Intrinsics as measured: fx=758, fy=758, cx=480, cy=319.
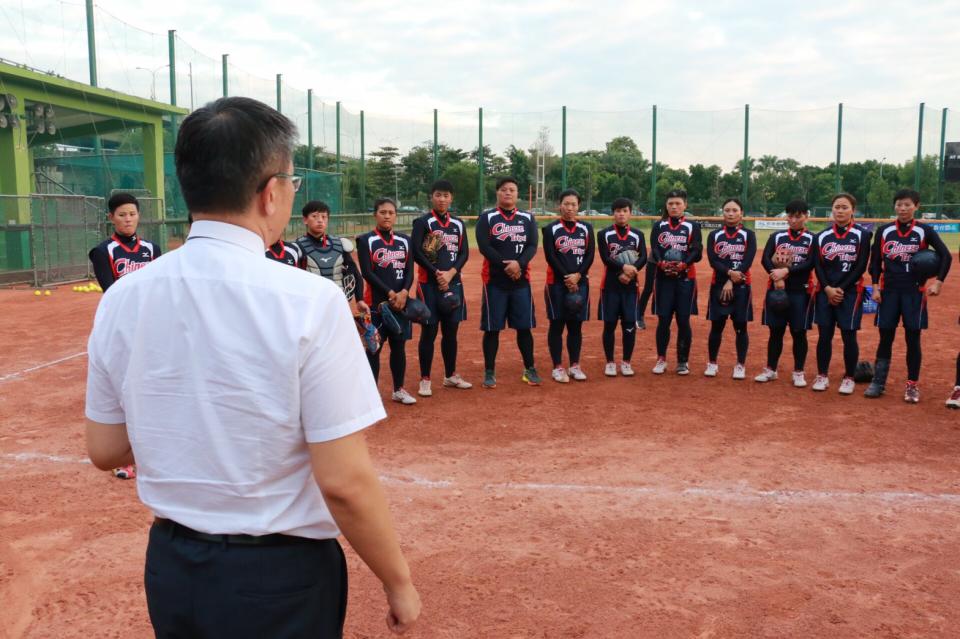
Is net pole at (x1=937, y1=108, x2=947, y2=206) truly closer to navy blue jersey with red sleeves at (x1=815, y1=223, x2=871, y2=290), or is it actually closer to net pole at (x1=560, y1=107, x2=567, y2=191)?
net pole at (x1=560, y1=107, x2=567, y2=191)

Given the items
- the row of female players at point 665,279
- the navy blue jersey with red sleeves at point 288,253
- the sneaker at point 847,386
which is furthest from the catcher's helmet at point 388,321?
the sneaker at point 847,386

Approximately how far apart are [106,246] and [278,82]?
23.1m

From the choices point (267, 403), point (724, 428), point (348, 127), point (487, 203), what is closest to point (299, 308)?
point (267, 403)

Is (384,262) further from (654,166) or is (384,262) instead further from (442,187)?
(654,166)

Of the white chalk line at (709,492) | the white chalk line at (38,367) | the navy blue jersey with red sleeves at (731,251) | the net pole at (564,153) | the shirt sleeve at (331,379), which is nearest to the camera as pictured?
the shirt sleeve at (331,379)

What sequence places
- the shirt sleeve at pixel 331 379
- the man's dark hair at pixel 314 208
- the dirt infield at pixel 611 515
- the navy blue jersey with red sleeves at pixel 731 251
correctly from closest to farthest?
the shirt sleeve at pixel 331 379 < the dirt infield at pixel 611 515 < the man's dark hair at pixel 314 208 < the navy blue jersey with red sleeves at pixel 731 251

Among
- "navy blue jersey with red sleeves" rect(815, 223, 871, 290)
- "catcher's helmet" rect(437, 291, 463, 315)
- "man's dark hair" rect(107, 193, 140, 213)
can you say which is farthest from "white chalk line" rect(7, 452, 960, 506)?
"navy blue jersey with red sleeves" rect(815, 223, 871, 290)

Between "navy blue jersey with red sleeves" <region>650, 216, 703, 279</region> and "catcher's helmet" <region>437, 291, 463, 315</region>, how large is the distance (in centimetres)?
249

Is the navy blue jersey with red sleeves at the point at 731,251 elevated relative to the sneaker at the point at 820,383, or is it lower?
elevated

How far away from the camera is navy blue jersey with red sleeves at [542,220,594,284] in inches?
330

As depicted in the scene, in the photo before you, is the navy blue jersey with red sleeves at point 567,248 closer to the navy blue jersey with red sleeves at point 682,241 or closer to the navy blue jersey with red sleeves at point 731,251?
the navy blue jersey with red sleeves at point 682,241

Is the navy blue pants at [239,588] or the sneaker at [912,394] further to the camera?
the sneaker at [912,394]

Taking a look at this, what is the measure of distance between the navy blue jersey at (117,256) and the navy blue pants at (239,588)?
4.42 meters

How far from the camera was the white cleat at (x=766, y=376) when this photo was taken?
8227mm
